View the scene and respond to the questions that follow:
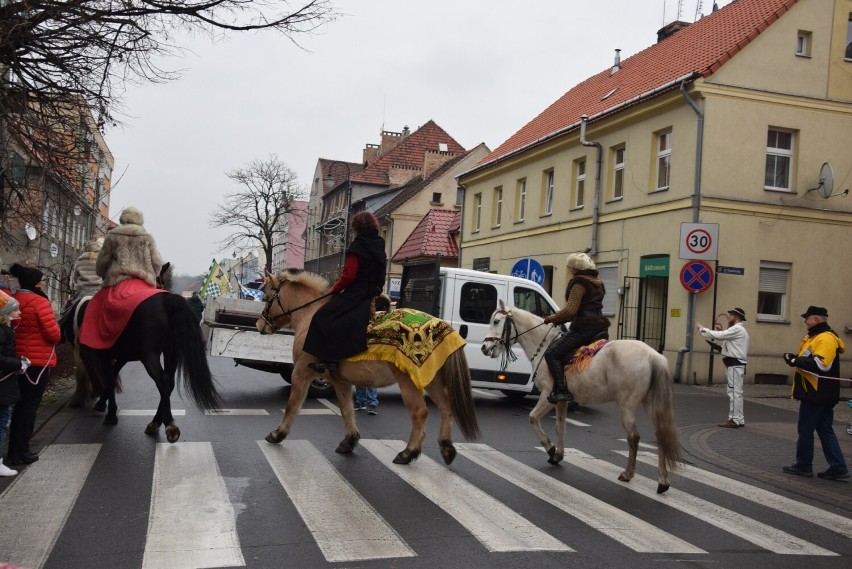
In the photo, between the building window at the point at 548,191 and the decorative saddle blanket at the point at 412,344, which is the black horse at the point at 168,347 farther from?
the building window at the point at 548,191

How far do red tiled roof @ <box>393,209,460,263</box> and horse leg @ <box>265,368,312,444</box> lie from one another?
32415 mm

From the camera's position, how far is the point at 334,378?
872cm

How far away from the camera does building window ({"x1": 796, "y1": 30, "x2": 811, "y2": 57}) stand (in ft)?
77.2

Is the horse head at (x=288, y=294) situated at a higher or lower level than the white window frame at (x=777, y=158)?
lower

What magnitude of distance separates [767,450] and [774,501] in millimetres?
3722

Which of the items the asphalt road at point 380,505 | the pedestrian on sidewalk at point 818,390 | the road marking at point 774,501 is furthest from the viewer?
the pedestrian on sidewalk at point 818,390

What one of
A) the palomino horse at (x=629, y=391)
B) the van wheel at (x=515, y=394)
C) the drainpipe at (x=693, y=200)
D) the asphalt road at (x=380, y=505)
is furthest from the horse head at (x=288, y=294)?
the drainpipe at (x=693, y=200)

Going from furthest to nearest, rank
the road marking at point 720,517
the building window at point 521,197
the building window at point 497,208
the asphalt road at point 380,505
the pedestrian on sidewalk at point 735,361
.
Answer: the building window at point 497,208, the building window at point 521,197, the pedestrian on sidewalk at point 735,361, the road marking at point 720,517, the asphalt road at point 380,505

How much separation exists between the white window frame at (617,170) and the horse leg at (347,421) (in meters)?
19.0

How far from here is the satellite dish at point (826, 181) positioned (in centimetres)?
2264

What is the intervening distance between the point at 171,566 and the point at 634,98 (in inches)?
882

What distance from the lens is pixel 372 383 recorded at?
8547 mm

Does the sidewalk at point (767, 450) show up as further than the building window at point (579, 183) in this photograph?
No

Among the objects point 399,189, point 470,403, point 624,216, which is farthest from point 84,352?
point 399,189
